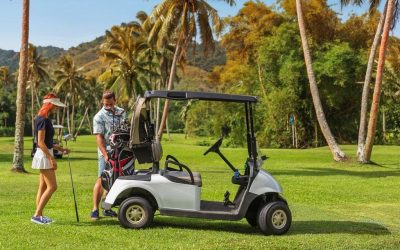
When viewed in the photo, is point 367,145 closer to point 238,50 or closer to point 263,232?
point 263,232

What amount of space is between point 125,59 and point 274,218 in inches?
1620

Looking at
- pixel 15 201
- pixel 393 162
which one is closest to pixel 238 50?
pixel 393 162

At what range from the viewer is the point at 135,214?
831 cm

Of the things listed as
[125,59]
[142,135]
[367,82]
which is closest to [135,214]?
[142,135]

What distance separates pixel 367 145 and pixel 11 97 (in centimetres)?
8375

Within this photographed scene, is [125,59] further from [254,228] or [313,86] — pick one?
[254,228]

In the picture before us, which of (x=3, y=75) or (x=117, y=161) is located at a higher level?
(x=3, y=75)

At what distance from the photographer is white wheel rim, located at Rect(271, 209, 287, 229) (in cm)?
823

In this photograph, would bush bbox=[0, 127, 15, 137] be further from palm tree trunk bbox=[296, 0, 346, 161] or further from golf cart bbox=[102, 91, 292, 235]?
golf cart bbox=[102, 91, 292, 235]

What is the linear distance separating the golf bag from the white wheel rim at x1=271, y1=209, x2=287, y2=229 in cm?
225

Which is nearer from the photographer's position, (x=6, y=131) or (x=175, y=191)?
(x=175, y=191)

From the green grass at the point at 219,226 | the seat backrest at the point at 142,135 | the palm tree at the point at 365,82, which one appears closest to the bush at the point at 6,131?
the palm tree at the point at 365,82

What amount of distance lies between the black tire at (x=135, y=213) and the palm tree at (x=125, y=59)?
40.5 metres

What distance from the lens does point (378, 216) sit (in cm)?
1087
